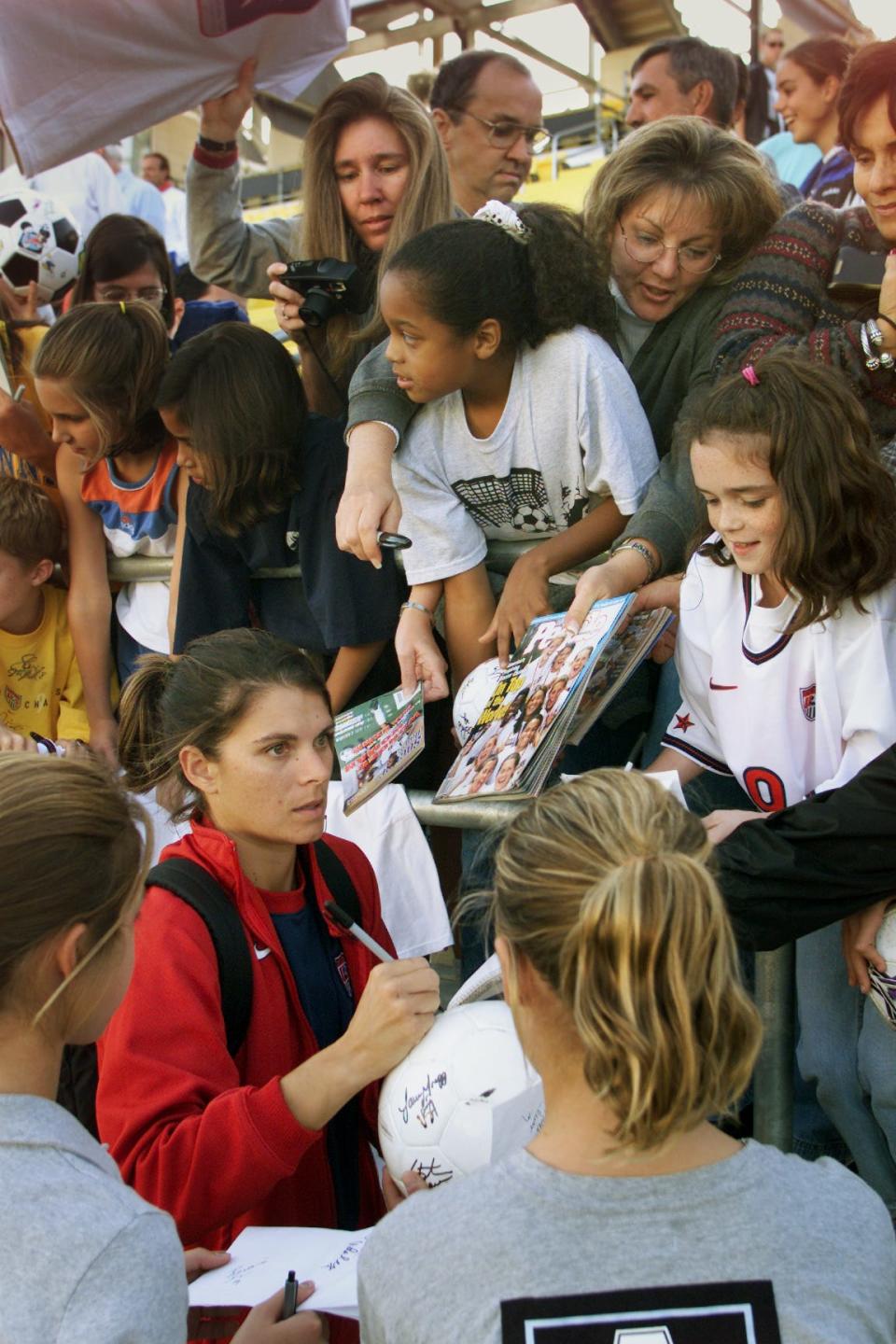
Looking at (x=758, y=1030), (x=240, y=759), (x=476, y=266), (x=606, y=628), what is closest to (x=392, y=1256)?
(x=758, y=1030)

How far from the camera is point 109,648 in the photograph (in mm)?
3912

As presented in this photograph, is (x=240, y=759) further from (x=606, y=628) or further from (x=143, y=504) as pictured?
(x=143, y=504)

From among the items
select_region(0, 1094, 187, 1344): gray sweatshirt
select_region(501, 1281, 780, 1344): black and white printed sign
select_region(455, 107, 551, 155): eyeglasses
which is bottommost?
select_region(501, 1281, 780, 1344): black and white printed sign

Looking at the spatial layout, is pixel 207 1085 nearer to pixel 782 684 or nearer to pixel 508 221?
pixel 782 684

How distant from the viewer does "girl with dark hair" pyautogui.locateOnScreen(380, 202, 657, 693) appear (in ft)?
9.89

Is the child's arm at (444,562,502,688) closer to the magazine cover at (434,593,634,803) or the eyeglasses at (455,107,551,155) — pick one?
the magazine cover at (434,593,634,803)

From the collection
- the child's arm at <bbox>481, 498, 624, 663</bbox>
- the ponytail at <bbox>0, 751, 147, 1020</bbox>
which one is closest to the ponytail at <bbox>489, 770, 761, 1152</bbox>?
the ponytail at <bbox>0, 751, 147, 1020</bbox>

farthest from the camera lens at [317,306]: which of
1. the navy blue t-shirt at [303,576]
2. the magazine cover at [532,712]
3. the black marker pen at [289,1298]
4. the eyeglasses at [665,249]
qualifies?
the black marker pen at [289,1298]

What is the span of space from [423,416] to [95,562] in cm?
119

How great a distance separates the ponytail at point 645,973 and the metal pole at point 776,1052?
2.78 feet

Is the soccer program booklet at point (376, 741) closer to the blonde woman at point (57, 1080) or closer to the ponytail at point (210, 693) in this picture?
the ponytail at point (210, 693)

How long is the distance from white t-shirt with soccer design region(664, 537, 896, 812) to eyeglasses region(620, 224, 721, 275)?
1.00 m

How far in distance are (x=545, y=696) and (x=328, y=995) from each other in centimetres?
68

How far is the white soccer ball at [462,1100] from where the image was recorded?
6.11ft
